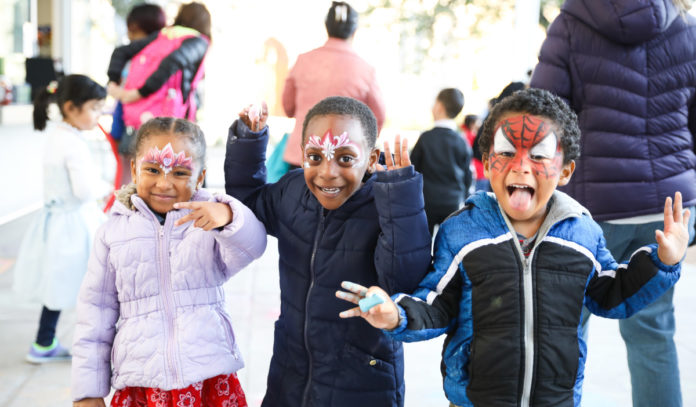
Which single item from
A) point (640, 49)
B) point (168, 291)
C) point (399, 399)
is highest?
point (640, 49)

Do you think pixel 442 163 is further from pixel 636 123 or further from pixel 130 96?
pixel 636 123

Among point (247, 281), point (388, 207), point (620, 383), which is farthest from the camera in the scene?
point (247, 281)

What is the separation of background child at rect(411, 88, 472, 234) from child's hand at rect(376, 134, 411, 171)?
11.4ft

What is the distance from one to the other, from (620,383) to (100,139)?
31.0 feet

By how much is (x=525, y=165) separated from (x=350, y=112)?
0.47 meters

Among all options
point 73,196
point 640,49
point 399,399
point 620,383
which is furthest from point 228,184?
point 620,383

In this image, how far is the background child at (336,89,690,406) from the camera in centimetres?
157

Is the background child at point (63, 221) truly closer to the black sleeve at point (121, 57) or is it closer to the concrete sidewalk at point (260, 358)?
the concrete sidewalk at point (260, 358)

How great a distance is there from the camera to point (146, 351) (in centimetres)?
185

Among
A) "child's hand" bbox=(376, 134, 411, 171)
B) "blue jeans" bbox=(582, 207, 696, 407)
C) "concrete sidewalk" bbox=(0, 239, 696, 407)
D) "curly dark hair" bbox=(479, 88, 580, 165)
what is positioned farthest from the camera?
"concrete sidewalk" bbox=(0, 239, 696, 407)

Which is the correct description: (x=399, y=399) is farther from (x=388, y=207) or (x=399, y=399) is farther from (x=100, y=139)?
(x=100, y=139)

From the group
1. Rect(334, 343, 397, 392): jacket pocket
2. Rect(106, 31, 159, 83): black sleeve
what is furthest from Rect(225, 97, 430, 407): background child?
Rect(106, 31, 159, 83): black sleeve

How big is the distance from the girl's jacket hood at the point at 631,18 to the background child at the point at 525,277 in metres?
0.63

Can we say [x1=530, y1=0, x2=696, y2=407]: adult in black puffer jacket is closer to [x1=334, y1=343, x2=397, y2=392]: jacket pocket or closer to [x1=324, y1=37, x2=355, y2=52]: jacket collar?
[x1=334, y1=343, x2=397, y2=392]: jacket pocket
